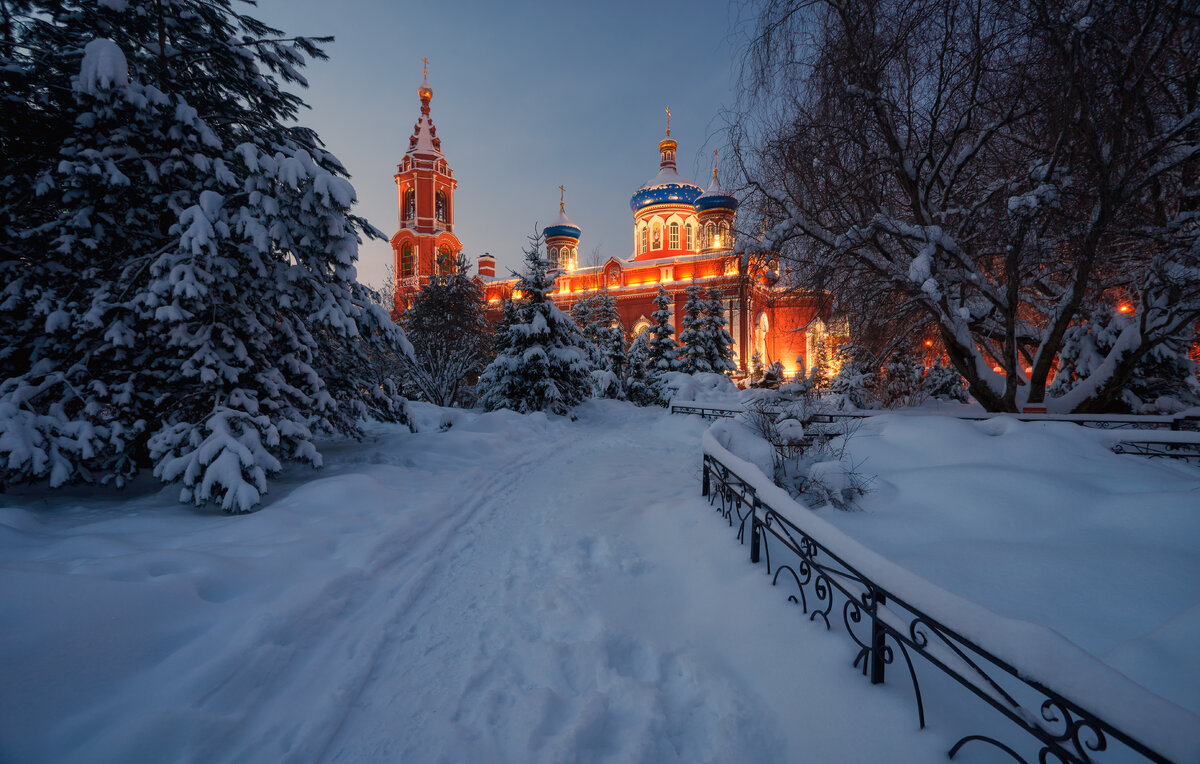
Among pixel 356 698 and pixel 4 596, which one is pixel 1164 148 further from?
pixel 4 596

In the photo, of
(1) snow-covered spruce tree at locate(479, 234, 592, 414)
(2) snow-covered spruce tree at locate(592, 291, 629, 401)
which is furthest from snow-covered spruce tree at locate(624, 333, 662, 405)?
(1) snow-covered spruce tree at locate(479, 234, 592, 414)

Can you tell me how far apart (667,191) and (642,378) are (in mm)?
30308

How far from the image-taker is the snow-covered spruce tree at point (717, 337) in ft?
81.1

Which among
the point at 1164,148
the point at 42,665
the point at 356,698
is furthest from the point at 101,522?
the point at 1164,148

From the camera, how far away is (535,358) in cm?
1597

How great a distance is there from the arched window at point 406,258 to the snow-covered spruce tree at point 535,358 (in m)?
33.9

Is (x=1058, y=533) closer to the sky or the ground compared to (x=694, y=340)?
closer to the ground

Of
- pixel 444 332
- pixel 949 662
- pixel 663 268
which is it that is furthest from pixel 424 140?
pixel 949 662

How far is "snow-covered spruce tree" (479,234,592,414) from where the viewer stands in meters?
16.1

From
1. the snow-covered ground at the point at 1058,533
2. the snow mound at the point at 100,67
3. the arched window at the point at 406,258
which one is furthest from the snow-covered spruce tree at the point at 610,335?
the arched window at the point at 406,258

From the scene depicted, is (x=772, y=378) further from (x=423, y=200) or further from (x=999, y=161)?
(x=423, y=200)

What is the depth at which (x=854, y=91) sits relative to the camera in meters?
6.53

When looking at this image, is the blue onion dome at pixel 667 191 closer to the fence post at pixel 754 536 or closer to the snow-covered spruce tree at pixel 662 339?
the snow-covered spruce tree at pixel 662 339

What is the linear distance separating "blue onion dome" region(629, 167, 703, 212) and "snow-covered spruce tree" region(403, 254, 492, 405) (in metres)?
32.9
